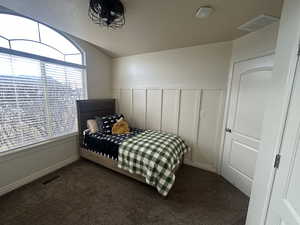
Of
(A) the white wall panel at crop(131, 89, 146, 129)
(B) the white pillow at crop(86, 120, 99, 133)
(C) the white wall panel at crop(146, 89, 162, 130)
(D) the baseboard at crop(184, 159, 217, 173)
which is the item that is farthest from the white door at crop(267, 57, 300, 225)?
(B) the white pillow at crop(86, 120, 99, 133)

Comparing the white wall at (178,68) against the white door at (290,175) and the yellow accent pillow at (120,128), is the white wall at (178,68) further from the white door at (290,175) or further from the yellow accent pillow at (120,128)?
the white door at (290,175)

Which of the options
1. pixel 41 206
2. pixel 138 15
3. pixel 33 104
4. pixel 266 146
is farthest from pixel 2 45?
pixel 266 146

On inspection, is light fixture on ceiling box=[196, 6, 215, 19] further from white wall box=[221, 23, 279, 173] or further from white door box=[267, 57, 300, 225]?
white door box=[267, 57, 300, 225]

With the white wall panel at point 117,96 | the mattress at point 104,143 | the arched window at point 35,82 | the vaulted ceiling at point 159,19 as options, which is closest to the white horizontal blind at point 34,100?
the arched window at point 35,82

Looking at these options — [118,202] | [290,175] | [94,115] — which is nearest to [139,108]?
[94,115]

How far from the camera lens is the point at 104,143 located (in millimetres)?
2449

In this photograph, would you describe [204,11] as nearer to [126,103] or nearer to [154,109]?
[154,109]

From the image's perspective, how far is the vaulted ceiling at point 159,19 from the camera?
150cm

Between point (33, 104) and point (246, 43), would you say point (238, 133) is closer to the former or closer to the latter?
point (246, 43)

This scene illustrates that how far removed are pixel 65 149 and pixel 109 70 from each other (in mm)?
2197

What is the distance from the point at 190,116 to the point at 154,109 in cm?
85

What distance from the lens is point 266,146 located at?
3.30 feet

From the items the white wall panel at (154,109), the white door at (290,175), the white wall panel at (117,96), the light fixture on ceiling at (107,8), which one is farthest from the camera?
the white wall panel at (117,96)

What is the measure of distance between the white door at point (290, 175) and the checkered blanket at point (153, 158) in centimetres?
116
